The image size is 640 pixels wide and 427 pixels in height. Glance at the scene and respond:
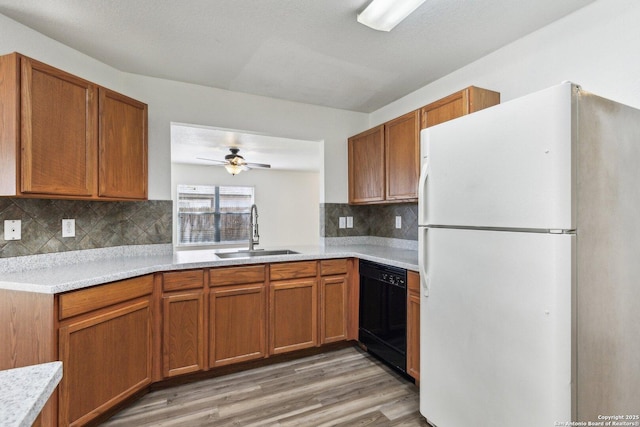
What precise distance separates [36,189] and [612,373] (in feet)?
9.78

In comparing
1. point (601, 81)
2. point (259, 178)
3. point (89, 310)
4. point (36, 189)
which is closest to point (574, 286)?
point (601, 81)

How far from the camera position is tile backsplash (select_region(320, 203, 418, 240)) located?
3.12m

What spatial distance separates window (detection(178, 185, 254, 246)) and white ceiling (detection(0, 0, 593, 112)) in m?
4.61

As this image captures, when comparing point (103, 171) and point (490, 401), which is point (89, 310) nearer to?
point (103, 171)

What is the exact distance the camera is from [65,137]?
191cm

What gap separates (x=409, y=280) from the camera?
7.34ft

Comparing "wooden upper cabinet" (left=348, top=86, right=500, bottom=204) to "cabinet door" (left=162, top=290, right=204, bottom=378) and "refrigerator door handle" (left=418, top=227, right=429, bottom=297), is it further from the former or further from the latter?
"cabinet door" (left=162, top=290, right=204, bottom=378)

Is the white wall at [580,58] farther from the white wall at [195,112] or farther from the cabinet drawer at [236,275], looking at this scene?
the cabinet drawer at [236,275]

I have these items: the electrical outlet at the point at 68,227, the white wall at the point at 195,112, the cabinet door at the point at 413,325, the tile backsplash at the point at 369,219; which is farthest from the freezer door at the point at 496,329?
the electrical outlet at the point at 68,227

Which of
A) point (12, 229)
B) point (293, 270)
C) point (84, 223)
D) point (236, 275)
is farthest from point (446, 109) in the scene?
point (12, 229)

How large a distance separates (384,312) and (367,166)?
1.46 metres

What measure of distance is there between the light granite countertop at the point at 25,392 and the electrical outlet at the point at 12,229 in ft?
5.66

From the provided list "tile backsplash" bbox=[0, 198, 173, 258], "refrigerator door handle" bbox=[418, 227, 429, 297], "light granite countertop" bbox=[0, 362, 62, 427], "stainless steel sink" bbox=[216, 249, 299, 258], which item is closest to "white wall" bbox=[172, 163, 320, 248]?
"stainless steel sink" bbox=[216, 249, 299, 258]

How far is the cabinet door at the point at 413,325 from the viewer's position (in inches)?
85.5
